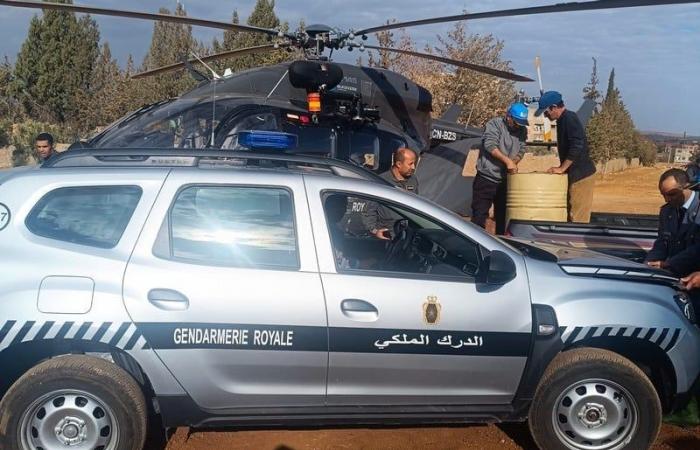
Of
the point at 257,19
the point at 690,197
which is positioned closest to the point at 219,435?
the point at 690,197

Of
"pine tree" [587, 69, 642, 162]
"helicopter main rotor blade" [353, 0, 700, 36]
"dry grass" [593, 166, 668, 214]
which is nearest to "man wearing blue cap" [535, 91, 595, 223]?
"helicopter main rotor blade" [353, 0, 700, 36]

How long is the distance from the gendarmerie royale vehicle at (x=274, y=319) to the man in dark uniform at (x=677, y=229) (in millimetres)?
1036

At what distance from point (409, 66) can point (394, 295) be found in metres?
21.2

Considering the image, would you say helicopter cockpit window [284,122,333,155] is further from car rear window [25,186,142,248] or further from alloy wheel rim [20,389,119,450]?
alloy wheel rim [20,389,119,450]

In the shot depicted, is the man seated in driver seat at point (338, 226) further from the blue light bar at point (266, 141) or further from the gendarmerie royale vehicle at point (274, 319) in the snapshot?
the blue light bar at point (266, 141)

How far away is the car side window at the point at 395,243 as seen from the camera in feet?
12.5

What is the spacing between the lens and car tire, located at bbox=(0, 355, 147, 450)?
3.35 m

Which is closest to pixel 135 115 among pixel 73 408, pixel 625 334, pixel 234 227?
pixel 234 227

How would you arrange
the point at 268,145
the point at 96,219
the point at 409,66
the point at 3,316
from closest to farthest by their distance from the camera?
1. the point at 3,316
2. the point at 96,219
3. the point at 268,145
4. the point at 409,66

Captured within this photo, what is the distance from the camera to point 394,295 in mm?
3592

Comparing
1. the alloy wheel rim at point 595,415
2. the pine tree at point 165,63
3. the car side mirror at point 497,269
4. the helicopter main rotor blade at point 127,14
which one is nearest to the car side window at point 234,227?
the car side mirror at point 497,269

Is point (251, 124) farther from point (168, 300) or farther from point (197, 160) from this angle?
point (168, 300)

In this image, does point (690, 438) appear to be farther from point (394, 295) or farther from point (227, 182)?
point (227, 182)

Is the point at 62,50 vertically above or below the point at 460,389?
above
